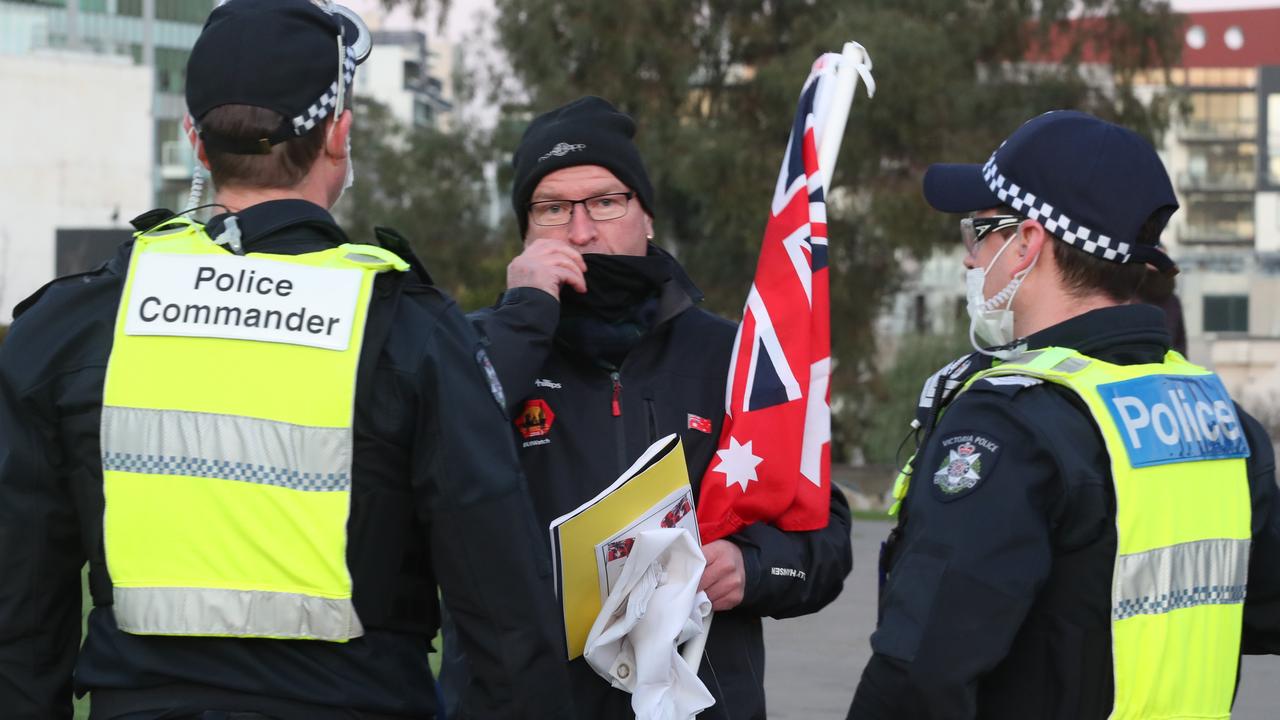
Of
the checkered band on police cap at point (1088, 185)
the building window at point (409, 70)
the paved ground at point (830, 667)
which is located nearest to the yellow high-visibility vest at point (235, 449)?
the checkered band on police cap at point (1088, 185)

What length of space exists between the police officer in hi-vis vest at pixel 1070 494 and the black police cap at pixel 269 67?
1175 millimetres

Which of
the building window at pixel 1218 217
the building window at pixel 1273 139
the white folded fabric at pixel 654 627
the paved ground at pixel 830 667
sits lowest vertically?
the paved ground at pixel 830 667

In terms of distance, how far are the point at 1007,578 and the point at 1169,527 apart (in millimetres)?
315

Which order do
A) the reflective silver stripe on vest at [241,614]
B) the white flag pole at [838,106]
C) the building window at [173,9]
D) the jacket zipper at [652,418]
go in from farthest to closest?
the building window at [173,9]
the white flag pole at [838,106]
the jacket zipper at [652,418]
the reflective silver stripe on vest at [241,614]

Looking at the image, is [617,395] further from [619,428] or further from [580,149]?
[580,149]

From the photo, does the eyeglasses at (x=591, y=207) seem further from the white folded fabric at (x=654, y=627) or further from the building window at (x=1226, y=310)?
the building window at (x=1226, y=310)

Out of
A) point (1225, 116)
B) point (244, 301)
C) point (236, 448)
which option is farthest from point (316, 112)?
point (1225, 116)

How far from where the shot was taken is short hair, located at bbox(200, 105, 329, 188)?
263 cm

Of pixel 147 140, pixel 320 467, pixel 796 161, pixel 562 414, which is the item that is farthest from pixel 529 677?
pixel 147 140

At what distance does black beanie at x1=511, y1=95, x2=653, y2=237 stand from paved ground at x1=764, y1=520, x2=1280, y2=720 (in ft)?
10.8

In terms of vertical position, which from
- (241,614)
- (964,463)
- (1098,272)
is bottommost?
(241,614)

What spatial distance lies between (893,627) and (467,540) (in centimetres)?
→ 72

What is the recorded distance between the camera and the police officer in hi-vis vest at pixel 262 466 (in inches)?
98.3

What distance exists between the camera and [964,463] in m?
2.71
